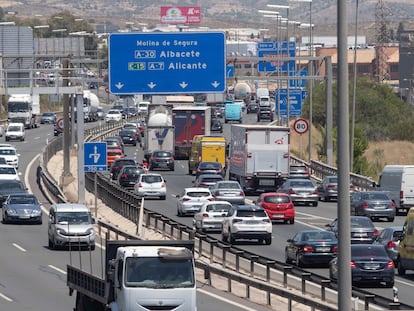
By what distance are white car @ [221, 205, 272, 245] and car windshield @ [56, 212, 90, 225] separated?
15.2ft

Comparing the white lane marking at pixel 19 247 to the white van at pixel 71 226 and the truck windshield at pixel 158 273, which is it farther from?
the truck windshield at pixel 158 273

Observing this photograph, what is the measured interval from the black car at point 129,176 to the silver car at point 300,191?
1039 centimetres

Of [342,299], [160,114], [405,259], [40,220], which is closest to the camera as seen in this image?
[342,299]

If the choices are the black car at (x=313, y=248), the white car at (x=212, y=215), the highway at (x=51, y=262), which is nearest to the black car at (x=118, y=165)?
the highway at (x=51, y=262)

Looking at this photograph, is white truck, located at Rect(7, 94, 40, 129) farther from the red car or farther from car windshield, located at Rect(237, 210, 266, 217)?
car windshield, located at Rect(237, 210, 266, 217)

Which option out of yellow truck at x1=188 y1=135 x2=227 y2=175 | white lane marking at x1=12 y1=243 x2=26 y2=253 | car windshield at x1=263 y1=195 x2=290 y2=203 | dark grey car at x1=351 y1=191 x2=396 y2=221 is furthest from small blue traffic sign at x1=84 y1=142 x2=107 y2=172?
yellow truck at x1=188 y1=135 x2=227 y2=175

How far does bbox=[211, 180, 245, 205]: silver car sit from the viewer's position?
54.1 meters

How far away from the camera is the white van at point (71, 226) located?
4078 centimetres

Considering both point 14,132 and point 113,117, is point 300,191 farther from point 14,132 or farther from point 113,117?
point 113,117

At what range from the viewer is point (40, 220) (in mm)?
50156

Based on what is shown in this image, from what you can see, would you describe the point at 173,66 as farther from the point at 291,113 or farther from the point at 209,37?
the point at 291,113

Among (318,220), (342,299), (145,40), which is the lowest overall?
(318,220)

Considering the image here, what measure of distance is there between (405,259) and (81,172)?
64.4ft

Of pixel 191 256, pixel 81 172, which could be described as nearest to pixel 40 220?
pixel 81 172
